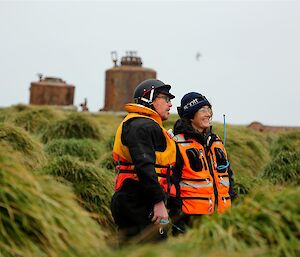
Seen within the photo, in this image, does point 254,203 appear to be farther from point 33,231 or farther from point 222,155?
point 222,155

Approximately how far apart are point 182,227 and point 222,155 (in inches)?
30.1

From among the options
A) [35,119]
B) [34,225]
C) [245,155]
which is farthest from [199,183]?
[35,119]

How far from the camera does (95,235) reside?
→ 3.52 meters

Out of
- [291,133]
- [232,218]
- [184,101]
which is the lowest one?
[291,133]

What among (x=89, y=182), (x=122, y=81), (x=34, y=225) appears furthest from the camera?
(x=122, y=81)

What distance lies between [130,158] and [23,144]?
373 centimetres

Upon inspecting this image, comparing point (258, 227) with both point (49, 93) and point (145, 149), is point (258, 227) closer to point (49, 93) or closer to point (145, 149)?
point (145, 149)

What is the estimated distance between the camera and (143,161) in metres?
5.09

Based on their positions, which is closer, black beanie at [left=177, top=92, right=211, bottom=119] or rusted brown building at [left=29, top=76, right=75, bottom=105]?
black beanie at [left=177, top=92, right=211, bottom=119]

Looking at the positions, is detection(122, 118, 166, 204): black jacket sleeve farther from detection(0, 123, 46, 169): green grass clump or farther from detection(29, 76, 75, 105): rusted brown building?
detection(29, 76, 75, 105): rusted brown building

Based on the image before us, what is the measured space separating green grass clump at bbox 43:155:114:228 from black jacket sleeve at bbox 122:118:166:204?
1.93m

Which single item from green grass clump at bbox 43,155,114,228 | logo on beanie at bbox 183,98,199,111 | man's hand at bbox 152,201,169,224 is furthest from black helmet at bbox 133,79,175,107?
green grass clump at bbox 43,155,114,228


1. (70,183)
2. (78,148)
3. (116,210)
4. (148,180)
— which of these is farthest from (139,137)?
(78,148)

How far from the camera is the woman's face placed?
5805mm
